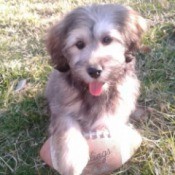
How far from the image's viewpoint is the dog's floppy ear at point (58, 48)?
11.2 ft

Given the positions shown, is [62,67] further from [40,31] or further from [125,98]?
[40,31]

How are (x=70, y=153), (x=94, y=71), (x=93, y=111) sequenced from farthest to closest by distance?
(x=93, y=111)
(x=70, y=153)
(x=94, y=71)

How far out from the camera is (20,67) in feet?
15.1

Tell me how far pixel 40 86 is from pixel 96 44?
127 cm

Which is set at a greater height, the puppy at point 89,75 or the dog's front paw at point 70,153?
the puppy at point 89,75

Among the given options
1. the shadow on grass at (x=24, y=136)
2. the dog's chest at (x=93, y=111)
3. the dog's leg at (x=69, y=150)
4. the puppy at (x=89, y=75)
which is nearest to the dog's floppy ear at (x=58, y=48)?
the puppy at (x=89, y=75)

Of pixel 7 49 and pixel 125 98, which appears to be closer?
pixel 125 98

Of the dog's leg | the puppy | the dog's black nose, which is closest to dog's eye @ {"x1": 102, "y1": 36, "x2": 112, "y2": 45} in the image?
the puppy

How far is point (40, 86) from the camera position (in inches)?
172

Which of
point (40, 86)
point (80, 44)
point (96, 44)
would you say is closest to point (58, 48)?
point (80, 44)

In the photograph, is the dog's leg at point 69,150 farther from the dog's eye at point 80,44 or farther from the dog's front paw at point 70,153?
the dog's eye at point 80,44

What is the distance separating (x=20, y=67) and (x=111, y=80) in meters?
1.56

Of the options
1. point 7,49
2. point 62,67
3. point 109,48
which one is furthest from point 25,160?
point 7,49

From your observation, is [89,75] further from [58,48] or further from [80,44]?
[58,48]
